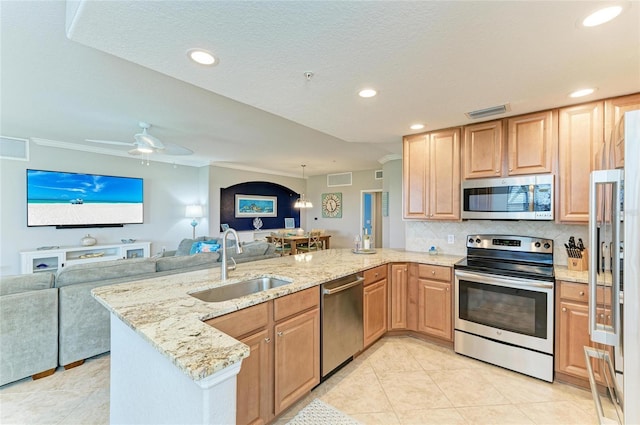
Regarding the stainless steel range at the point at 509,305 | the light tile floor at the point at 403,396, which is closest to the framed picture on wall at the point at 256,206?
the light tile floor at the point at 403,396

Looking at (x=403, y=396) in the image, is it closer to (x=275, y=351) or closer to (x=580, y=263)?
(x=275, y=351)

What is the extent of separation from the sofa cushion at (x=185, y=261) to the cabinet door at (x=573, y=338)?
11.8 feet

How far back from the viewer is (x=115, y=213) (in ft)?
18.5

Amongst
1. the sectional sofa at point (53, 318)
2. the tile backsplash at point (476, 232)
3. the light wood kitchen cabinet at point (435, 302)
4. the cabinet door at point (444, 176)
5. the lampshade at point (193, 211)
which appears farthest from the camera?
the lampshade at point (193, 211)

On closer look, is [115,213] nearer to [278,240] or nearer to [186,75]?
[278,240]

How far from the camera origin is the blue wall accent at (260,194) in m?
7.41

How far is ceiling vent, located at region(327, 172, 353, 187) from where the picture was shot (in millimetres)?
8820

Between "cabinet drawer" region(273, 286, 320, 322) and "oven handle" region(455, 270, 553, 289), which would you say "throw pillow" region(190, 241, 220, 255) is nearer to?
"cabinet drawer" region(273, 286, 320, 322)

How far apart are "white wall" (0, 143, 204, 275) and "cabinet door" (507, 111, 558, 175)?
6.34m

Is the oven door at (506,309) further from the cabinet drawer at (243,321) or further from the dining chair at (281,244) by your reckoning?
the dining chair at (281,244)

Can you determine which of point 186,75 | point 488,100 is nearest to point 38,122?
point 186,75

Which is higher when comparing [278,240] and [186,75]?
[186,75]

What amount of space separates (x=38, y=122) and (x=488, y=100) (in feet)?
18.5

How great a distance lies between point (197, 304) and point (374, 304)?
1832mm
